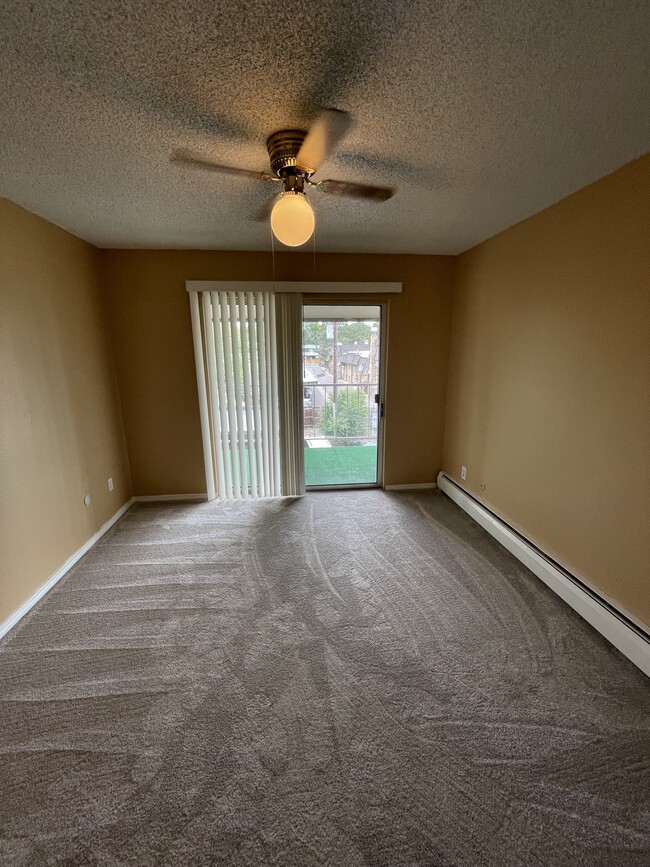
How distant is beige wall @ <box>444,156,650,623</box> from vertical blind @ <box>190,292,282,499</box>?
193 centimetres

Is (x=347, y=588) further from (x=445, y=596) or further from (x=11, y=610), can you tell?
(x=11, y=610)

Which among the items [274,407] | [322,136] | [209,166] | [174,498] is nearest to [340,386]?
[274,407]

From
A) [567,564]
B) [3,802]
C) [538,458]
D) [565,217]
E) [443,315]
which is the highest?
[565,217]

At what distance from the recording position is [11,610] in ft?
6.81

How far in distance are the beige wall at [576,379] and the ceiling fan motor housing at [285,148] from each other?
1597mm

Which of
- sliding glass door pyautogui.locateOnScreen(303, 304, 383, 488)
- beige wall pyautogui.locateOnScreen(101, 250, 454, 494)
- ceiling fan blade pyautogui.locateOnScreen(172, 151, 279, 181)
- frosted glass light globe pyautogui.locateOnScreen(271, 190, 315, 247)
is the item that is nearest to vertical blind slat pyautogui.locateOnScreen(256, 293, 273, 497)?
beige wall pyautogui.locateOnScreen(101, 250, 454, 494)

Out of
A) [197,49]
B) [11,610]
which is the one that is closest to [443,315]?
[197,49]

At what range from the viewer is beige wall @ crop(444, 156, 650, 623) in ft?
6.01

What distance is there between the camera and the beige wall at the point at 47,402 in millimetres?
2129

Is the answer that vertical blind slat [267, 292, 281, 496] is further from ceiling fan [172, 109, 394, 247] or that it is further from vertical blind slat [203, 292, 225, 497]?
ceiling fan [172, 109, 394, 247]

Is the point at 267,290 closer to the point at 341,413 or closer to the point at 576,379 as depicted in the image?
the point at 576,379

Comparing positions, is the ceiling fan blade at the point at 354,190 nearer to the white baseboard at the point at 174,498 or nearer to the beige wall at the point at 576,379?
the beige wall at the point at 576,379

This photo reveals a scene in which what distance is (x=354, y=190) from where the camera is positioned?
171 cm

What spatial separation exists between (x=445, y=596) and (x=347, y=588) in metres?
0.60
